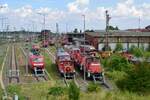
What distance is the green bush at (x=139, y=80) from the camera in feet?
124

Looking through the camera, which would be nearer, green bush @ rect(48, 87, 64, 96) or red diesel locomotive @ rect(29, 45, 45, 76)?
green bush @ rect(48, 87, 64, 96)

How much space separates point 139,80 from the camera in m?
37.7

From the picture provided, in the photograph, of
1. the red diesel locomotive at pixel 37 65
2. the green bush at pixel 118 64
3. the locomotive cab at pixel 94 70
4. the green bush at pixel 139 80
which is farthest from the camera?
the green bush at pixel 118 64

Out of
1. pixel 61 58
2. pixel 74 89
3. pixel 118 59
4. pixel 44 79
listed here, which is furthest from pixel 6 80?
pixel 74 89

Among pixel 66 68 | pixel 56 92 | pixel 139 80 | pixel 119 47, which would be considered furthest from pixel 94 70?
pixel 119 47

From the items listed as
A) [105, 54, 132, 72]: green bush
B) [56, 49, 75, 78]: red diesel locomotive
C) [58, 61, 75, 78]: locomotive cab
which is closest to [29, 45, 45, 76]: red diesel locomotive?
[56, 49, 75, 78]: red diesel locomotive

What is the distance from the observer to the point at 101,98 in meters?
31.5

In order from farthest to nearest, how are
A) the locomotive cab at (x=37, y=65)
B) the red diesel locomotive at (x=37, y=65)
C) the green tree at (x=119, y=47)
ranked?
the green tree at (x=119, y=47)
the red diesel locomotive at (x=37, y=65)
the locomotive cab at (x=37, y=65)

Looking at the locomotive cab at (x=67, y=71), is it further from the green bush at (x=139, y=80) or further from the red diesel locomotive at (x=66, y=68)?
the green bush at (x=139, y=80)

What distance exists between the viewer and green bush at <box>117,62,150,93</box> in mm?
37656

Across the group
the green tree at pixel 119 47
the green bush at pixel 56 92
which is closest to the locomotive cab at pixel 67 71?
the green bush at pixel 56 92

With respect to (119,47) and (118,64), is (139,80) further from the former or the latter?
(119,47)

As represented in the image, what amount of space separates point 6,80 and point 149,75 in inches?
618

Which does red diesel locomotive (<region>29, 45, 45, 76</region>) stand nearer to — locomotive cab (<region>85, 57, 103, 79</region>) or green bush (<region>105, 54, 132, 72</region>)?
locomotive cab (<region>85, 57, 103, 79</region>)
